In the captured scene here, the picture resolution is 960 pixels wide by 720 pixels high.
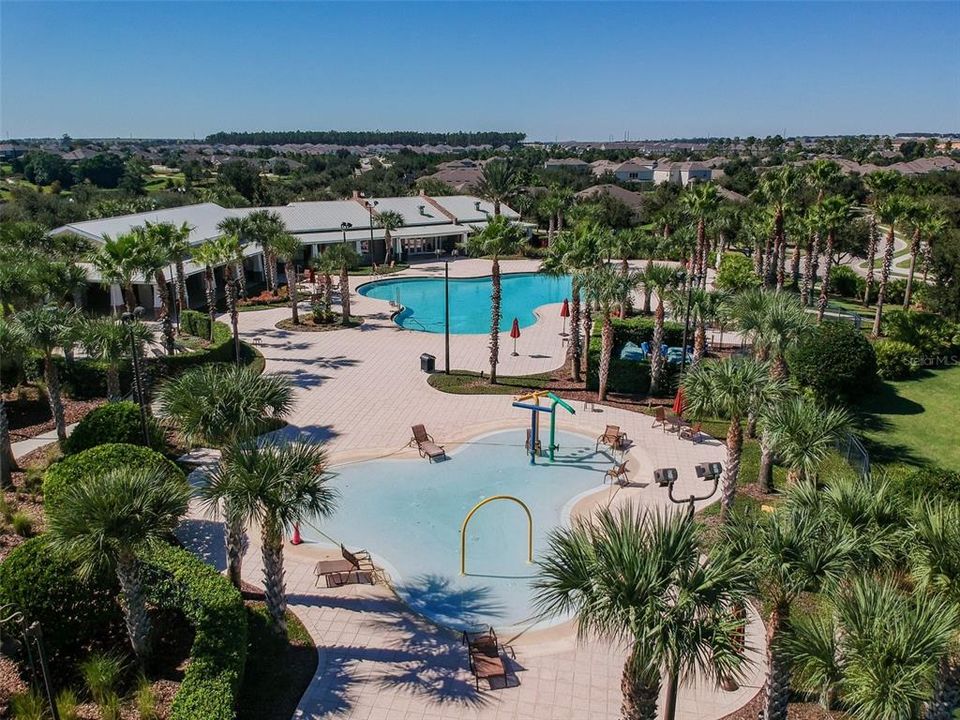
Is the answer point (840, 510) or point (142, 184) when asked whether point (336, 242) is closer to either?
point (840, 510)

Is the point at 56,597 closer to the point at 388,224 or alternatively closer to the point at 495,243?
the point at 495,243

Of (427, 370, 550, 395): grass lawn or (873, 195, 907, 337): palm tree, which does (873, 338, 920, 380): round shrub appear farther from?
(427, 370, 550, 395): grass lawn

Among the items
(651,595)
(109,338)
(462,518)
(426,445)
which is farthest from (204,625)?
(109,338)

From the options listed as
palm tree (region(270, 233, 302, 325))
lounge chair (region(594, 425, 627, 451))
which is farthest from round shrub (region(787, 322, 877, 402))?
palm tree (region(270, 233, 302, 325))

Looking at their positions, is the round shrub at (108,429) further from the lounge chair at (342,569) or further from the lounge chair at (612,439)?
the lounge chair at (612,439)

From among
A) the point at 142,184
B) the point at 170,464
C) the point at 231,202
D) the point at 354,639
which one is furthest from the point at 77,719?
the point at 142,184

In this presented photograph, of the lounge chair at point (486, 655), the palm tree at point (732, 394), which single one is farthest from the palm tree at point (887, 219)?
the lounge chair at point (486, 655)
